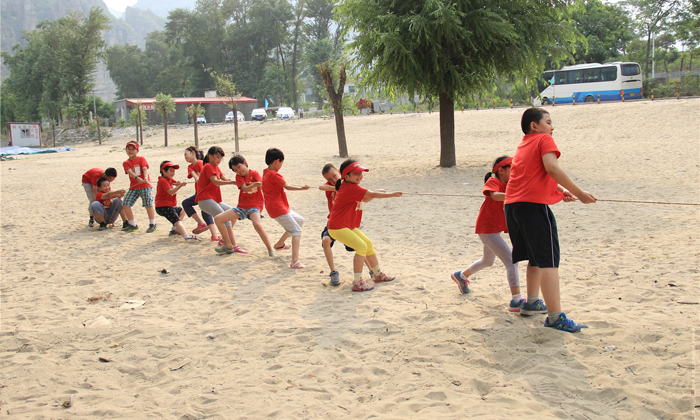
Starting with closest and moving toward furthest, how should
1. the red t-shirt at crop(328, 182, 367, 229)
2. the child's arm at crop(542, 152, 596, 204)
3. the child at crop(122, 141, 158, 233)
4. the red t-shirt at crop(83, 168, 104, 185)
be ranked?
the child's arm at crop(542, 152, 596, 204) < the red t-shirt at crop(328, 182, 367, 229) < the child at crop(122, 141, 158, 233) < the red t-shirt at crop(83, 168, 104, 185)

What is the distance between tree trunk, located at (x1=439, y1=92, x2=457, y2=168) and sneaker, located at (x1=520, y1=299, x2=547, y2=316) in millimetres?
11499

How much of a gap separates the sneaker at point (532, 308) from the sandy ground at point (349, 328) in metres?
0.11

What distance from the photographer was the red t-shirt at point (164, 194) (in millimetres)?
7891

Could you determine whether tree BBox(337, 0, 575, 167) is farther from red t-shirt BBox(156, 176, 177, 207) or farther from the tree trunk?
red t-shirt BBox(156, 176, 177, 207)

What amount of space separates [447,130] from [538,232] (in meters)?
12.1

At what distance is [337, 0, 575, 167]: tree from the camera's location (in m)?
13.0

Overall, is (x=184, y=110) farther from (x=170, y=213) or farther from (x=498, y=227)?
(x=498, y=227)

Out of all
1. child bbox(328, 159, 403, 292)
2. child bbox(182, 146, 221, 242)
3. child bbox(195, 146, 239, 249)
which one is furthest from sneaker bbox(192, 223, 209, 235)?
child bbox(328, 159, 403, 292)

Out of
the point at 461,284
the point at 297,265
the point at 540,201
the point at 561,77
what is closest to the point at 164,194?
the point at 297,265

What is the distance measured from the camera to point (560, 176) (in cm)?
355

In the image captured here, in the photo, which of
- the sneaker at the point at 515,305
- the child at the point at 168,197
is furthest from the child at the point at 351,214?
the child at the point at 168,197

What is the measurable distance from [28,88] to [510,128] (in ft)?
226

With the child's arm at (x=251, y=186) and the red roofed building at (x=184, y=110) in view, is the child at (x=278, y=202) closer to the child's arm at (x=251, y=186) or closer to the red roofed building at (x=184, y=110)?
the child's arm at (x=251, y=186)

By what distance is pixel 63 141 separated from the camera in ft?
171
